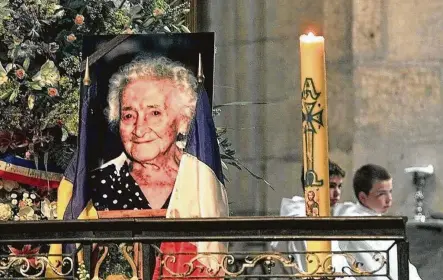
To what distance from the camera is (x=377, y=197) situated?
19.4 feet

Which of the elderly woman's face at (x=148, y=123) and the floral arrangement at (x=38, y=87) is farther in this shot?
the floral arrangement at (x=38, y=87)

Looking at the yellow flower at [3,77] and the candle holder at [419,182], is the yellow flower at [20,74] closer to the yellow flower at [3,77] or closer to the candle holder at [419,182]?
the yellow flower at [3,77]

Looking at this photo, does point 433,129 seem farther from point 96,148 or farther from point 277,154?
point 96,148

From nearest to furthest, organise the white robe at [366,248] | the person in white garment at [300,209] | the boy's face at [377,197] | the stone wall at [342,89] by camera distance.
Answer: the person in white garment at [300,209] → the white robe at [366,248] → the boy's face at [377,197] → the stone wall at [342,89]

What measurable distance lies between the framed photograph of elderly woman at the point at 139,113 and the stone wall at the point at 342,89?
255 cm

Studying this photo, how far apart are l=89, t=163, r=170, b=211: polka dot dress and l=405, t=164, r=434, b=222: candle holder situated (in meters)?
2.70

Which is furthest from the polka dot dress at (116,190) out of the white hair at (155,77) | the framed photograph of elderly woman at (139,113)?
the white hair at (155,77)

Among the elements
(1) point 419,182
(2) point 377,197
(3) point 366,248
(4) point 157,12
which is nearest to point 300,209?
(3) point 366,248

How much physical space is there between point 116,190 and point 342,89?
112 inches

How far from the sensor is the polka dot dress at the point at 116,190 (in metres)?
4.28

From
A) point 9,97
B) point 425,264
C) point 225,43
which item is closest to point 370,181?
point 425,264

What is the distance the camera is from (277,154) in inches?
277

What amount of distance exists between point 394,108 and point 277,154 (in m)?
0.67

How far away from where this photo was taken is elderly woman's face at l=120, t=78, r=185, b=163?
14.0 ft
